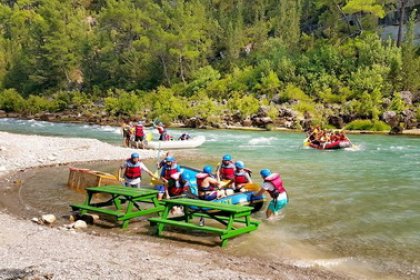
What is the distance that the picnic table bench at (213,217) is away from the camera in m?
9.46

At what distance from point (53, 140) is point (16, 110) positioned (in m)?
40.9

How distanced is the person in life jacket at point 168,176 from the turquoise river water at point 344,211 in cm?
262

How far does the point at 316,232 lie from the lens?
1078 centimetres

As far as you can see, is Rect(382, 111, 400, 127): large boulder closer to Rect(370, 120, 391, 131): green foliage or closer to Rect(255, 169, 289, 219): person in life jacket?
Rect(370, 120, 391, 131): green foliage

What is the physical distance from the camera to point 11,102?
64.7 metres

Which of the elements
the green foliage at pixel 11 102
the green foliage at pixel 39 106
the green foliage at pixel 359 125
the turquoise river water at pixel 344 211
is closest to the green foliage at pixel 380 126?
the green foliage at pixel 359 125

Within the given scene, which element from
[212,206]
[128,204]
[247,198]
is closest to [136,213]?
[128,204]

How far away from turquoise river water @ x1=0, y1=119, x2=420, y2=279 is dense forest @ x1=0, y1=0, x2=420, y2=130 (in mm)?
19342

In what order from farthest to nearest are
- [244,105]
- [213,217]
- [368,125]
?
Result: 1. [244,105]
2. [368,125]
3. [213,217]

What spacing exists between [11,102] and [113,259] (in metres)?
63.3

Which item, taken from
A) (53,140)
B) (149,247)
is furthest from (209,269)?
(53,140)

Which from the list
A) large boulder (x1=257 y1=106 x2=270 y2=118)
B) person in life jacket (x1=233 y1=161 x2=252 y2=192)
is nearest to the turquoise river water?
person in life jacket (x1=233 y1=161 x2=252 y2=192)

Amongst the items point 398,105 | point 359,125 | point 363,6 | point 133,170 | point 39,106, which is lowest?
point 133,170

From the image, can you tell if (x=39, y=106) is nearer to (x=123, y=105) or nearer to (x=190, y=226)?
(x=123, y=105)
